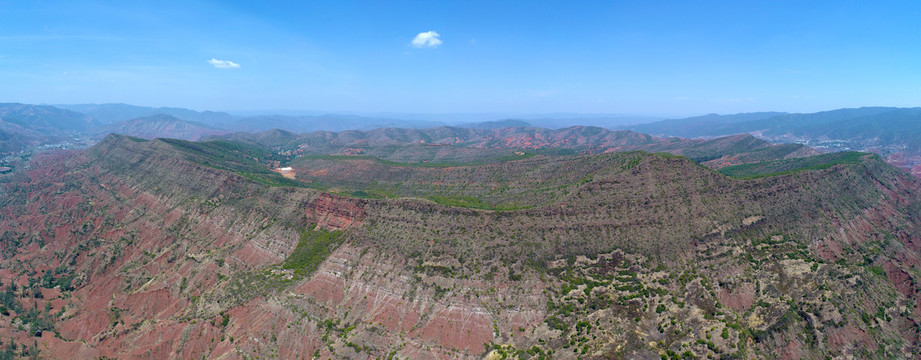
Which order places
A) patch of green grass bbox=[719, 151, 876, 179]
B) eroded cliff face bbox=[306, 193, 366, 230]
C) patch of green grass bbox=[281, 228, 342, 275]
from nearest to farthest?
1. patch of green grass bbox=[281, 228, 342, 275]
2. eroded cliff face bbox=[306, 193, 366, 230]
3. patch of green grass bbox=[719, 151, 876, 179]

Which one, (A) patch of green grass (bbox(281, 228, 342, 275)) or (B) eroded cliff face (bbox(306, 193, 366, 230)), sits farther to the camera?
(B) eroded cliff face (bbox(306, 193, 366, 230))

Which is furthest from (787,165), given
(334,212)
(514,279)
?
(334,212)

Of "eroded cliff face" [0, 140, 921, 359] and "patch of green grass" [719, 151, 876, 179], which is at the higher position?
"patch of green grass" [719, 151, 876, 179]

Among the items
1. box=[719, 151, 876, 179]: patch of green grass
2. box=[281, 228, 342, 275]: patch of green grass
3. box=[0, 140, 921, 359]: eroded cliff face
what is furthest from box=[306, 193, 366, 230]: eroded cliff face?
box=[719, 151, 876, 179]: patch of green grass

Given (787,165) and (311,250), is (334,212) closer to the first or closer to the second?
(311,250)

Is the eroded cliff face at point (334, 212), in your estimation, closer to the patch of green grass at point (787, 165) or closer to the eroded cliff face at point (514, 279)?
the eroded cliff face at point (514, 279)

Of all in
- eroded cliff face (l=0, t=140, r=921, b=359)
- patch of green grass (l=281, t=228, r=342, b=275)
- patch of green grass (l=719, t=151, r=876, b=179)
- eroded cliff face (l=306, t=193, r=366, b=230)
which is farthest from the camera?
patch of green grass (l=719, t=151, r=876, b=179)

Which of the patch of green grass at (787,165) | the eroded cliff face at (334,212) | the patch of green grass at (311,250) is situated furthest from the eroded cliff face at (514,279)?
the patch of green grass at (787,165)

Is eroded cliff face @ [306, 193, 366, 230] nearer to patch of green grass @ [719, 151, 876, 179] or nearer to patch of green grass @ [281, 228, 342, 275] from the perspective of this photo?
A: patch of green grass @ [281, 228, 342, 275]
